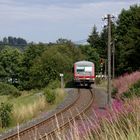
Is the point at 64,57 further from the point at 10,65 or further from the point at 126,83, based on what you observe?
the point at 126,83

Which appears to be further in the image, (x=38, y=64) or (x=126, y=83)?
(x=38, y=64)

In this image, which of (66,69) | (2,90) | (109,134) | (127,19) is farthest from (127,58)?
(109,134)

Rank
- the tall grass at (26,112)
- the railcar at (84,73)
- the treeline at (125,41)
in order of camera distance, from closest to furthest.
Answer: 1. the tall grass at (26,112)
2. the railcar at (84,73)
3. the treeline at (125,41)

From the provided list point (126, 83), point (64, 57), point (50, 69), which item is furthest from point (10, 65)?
point (126, 83)

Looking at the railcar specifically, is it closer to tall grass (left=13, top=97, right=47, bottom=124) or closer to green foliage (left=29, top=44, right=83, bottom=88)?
green foliage (left=29, top=44, right=83, bottom=88)

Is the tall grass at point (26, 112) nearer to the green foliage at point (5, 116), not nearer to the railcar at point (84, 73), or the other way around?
the green foliage at point (5, 116)

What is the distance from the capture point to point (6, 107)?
25234 mm

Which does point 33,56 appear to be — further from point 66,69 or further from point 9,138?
point 9,138

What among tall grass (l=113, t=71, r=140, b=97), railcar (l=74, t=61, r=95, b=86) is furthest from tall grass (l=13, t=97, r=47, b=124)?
railcar (l=74, t=61, r=95, b=86)

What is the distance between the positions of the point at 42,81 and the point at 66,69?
4352 mm

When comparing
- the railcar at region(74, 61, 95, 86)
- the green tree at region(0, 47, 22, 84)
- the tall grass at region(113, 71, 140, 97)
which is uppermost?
the tall grass at region(113, 71, 140, 97)

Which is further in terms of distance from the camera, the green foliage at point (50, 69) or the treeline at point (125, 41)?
the green foliage at point (50, 69)

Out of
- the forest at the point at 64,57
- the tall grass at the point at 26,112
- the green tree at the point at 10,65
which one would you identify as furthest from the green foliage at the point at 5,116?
the green tree at the point at 10,65

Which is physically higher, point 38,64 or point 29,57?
point 38,64
